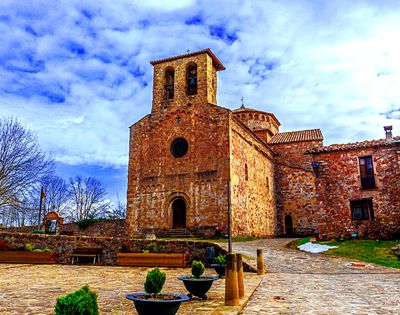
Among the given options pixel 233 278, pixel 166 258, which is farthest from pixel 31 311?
pixel 166 258

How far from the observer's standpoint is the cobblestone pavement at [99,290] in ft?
18.7

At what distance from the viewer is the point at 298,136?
34281 millimetres

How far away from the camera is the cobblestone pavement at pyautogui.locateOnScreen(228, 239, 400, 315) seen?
5867 mm

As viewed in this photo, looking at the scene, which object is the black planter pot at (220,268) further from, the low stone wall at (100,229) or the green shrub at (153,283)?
the low stone wall at (100,229)

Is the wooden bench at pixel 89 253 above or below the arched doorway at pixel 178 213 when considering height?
below

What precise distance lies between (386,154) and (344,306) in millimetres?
14645

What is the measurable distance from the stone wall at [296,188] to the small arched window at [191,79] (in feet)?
40.6

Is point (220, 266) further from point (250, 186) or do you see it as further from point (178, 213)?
point (250, 186)

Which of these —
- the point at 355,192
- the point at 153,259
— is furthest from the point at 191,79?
the point at 153,259

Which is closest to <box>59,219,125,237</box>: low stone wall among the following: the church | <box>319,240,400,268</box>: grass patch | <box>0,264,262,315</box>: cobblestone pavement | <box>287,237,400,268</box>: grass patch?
the church

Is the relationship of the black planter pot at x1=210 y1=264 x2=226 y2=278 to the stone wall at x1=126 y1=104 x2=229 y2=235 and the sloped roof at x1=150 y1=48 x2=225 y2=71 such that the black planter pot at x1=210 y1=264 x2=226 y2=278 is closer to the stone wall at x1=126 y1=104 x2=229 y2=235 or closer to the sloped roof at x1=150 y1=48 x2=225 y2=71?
the stone wall at x1=126 y1=104 x2=229 y2=235

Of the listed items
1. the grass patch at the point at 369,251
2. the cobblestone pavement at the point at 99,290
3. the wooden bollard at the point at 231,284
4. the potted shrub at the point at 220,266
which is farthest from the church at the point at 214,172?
the wooden bollard at the point at 231,284

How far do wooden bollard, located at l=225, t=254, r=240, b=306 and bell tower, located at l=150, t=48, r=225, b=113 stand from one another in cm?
1793

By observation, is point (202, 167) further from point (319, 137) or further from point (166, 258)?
point (319, 137)
